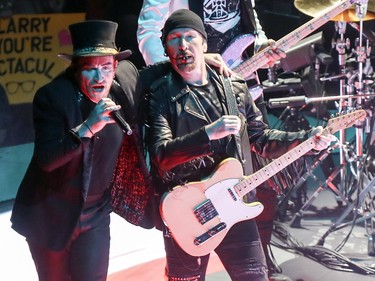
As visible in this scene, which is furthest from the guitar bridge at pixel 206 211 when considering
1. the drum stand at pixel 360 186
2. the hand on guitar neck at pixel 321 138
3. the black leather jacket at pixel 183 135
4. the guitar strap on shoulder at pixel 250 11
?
the drum stand at pixel 360 186

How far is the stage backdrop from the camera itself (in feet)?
21.4

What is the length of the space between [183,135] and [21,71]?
3.85 metres

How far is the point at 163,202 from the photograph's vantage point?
3135 mm

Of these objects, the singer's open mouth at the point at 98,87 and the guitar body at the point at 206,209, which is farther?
the guitar body at the point at 206,209

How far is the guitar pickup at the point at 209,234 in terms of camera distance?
316 centimetres

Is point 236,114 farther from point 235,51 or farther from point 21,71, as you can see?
point 21,71

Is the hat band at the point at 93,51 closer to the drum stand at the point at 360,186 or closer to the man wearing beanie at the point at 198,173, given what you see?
the man wearing beanie at the point at 198,173

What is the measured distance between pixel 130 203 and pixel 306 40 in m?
2.78

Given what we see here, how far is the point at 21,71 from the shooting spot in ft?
21.7

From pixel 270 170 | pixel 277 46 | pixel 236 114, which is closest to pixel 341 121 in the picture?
pixel 270 170

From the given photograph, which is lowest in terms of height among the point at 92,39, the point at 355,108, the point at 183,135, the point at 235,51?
the point at 355,108

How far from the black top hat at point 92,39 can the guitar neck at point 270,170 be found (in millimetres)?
798

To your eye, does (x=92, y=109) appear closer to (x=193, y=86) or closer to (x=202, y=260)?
(x=193, y=86)

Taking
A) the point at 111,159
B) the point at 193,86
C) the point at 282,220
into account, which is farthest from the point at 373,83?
the point at 111,159
